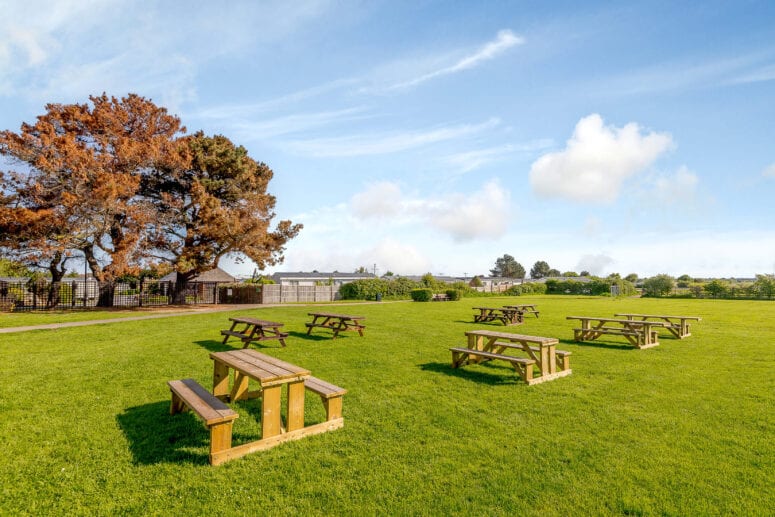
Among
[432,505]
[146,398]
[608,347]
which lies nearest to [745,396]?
[608,347]

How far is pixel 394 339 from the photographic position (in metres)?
11.2

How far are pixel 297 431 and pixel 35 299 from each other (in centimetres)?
2509

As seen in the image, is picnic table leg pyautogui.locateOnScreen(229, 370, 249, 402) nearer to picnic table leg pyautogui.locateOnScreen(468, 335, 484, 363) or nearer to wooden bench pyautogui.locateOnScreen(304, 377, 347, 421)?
wooden bench pyautogui.locateOnScreen(304, 377, 347, 421)

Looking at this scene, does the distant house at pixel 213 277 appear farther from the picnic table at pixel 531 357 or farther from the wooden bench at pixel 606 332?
the picnic table at pixel 531 357

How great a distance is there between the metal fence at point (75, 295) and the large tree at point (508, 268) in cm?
11077

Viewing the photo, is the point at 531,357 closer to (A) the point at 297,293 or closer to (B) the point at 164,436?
(B) the point at 164,436

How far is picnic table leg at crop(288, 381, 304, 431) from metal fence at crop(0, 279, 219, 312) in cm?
2332

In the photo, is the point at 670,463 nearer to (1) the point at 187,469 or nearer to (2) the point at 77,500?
(1) the point at 187,469

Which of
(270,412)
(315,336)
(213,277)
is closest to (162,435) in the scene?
(270,412)

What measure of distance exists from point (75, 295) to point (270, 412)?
25.7 m

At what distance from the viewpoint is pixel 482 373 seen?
24.3 ft

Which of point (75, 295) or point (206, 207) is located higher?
point (206, 207)

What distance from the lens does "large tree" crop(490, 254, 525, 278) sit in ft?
424

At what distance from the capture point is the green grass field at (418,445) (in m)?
3.23
